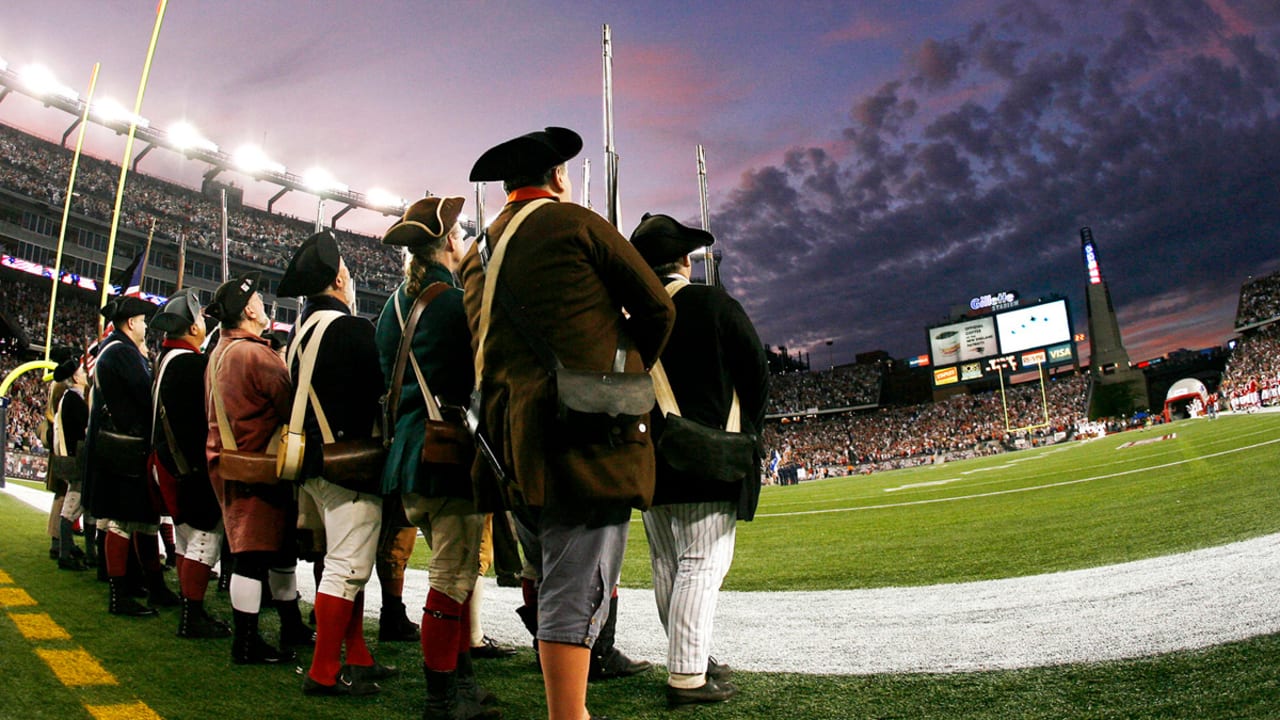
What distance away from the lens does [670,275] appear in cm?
364

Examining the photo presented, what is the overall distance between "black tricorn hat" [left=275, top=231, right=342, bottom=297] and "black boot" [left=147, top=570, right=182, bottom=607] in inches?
123

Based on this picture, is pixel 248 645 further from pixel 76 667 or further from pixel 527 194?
pixel 527 194

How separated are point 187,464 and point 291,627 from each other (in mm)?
1378

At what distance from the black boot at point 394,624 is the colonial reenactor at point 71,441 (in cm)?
478

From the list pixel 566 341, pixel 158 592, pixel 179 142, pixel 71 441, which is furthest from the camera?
pixel 179 142

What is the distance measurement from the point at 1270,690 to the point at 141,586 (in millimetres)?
7865

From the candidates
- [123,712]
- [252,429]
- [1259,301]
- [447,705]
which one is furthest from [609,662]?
[1259,301]

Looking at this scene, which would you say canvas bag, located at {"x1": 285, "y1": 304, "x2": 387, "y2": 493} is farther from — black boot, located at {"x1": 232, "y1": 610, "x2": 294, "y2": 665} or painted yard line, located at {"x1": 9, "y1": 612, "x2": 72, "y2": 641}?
painted yard line, located at {"x1": 9, "y1": 612, "x2": 72, "y2": 641}

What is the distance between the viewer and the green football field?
2771 mm

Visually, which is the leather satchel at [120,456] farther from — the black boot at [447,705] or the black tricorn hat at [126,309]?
the black boot at [447,705]

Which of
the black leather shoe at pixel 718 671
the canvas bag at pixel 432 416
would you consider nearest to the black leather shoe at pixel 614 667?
the black leather shoe at pixel 718 671

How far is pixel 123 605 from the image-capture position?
5.33 meters

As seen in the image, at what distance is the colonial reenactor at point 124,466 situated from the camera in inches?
219

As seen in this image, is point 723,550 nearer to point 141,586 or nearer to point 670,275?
point 670,275
